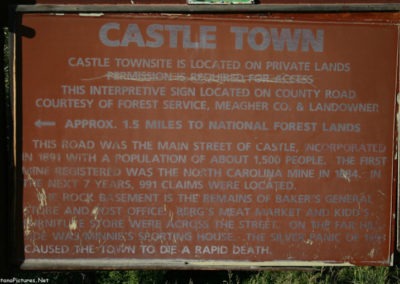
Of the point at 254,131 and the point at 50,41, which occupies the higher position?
the point at 50,41

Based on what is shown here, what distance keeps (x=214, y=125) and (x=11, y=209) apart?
125 cm

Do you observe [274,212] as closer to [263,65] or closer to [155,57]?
[263,65]

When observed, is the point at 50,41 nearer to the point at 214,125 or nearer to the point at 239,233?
the point at 214,125

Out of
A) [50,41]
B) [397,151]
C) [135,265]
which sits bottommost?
[135,265]

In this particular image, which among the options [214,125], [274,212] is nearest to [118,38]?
[214,125]

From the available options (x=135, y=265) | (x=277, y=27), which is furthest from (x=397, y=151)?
(x=135, y=265)

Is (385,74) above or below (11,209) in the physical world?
above

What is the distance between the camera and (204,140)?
253 cm

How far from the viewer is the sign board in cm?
250

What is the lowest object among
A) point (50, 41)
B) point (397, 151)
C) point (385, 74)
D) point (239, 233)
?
point (239, 233)

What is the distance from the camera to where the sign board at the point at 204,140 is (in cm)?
250

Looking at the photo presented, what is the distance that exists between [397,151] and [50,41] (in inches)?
80.6

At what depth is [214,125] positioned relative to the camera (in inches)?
99.3

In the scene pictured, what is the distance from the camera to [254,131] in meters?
2.53
